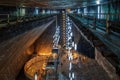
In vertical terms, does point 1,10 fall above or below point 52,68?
above

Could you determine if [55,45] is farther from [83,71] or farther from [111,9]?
[83,71]

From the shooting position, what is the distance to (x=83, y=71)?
31.8ft

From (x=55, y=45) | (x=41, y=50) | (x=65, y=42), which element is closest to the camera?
(x=55, y=45)

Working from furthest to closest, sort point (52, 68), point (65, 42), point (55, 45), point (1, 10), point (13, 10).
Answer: point (65, 42), point (13, 10), point (55, 45), point (1, 10), point (52, 68)

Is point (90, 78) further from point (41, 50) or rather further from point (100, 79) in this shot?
point (41, 50)

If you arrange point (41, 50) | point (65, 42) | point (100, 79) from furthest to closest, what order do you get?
point (65, 42) < point (41, 50) < point (100, 79)

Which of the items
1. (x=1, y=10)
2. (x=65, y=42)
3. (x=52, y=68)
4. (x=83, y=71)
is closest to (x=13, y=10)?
(x=1, y=10)

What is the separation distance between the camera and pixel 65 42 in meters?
27.1

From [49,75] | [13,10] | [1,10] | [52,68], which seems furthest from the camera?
[13,10]

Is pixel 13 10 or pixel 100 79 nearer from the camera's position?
pixel 100 79

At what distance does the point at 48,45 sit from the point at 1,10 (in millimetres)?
9276

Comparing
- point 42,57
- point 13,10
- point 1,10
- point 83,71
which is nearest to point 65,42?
point 42,57

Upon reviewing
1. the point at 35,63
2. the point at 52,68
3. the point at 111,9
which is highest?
the point at 111,9

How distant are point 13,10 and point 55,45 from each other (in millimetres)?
6738
